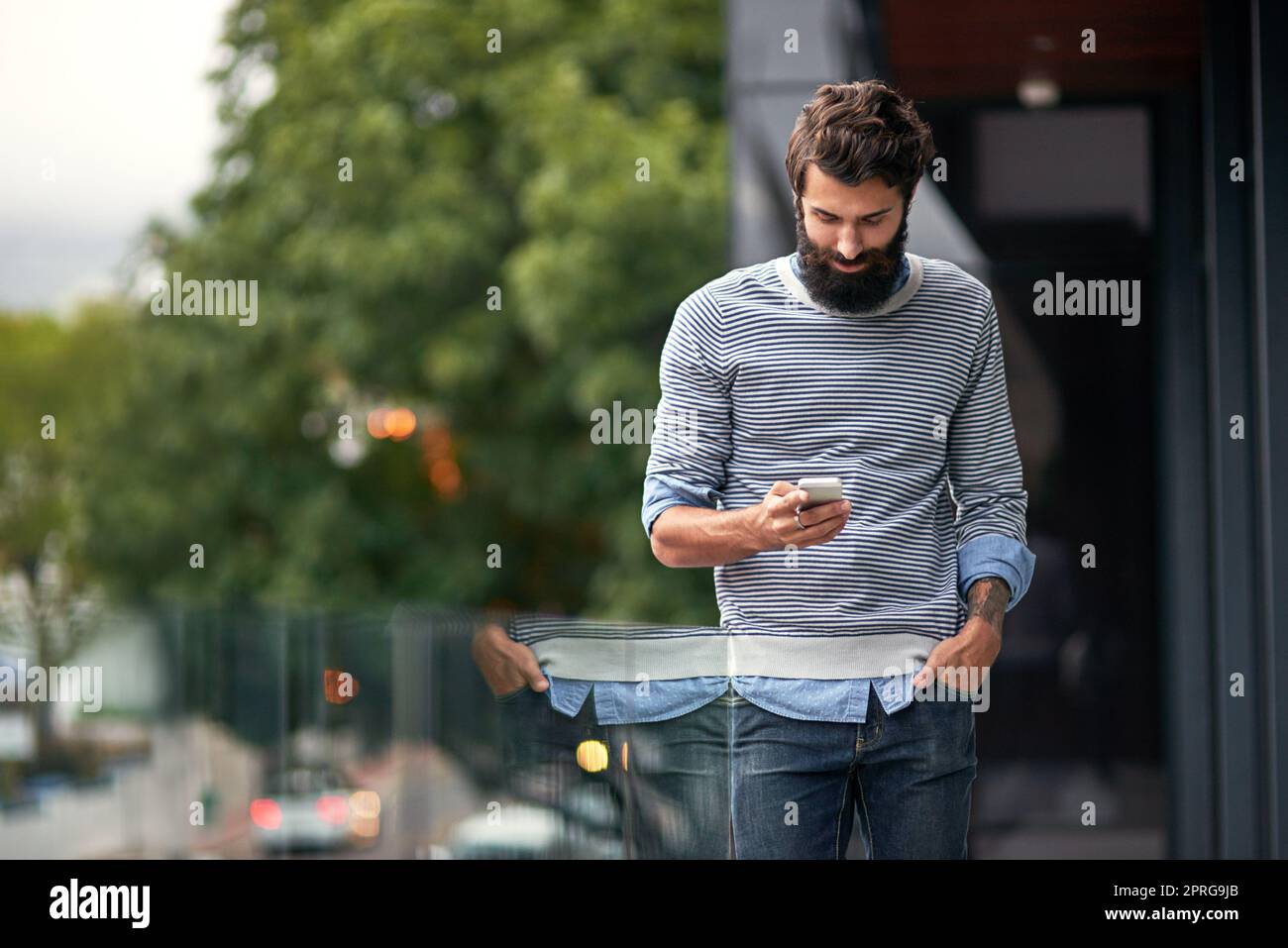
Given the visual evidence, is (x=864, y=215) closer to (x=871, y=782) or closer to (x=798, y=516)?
(x=798, y=516)

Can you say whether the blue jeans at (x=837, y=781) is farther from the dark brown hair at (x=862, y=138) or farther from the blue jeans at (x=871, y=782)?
the dark brown hair at (x=862, y=138)

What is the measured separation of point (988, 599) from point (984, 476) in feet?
0.66

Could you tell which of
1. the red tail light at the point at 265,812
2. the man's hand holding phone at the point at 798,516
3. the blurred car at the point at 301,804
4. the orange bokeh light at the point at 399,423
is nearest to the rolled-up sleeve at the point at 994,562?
the man's hand holding phone at the point at 798,516

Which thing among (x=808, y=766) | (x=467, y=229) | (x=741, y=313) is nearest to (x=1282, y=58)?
(x=741, y=313)

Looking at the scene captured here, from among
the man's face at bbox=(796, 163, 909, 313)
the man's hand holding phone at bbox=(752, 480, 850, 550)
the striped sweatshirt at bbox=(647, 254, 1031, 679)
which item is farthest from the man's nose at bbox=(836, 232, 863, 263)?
the man's hand holding phone at bbox=(752, 480, 850, 550)

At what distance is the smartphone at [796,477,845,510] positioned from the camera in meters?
2.20

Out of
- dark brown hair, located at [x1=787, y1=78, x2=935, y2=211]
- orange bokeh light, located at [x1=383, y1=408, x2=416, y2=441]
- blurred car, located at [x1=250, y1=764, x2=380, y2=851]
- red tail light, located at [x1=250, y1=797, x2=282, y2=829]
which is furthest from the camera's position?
orange bokeh light, located at [x1=383, y1=408, x2=416, y2=441]

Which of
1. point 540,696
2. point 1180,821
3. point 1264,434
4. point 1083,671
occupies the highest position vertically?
point 1264,434

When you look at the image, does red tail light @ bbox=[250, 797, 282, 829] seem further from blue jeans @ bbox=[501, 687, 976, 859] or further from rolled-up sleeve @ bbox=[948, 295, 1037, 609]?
rolled-up sleeve @ bbox=[948, 295, 1037, 609]

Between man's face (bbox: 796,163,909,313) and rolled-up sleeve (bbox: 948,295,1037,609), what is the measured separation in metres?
0.21

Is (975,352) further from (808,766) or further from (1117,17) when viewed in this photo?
(1117,17)
